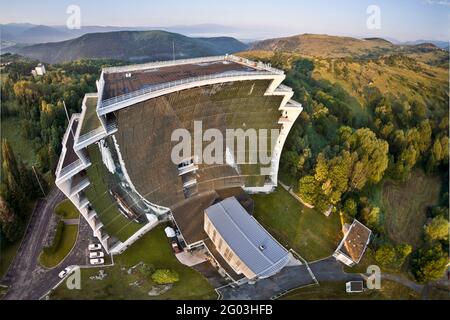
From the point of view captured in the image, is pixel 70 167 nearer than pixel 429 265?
Yes

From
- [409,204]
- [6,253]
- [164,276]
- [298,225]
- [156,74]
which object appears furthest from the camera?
[409,204]

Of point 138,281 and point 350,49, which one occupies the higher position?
point 350,49

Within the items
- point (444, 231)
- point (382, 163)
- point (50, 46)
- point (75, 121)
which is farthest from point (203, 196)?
point (50, 46)

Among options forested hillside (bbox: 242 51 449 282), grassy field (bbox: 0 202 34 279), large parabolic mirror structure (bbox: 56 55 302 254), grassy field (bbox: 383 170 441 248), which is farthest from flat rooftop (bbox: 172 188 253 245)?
grassy field (bbox: 383 170 441 248)

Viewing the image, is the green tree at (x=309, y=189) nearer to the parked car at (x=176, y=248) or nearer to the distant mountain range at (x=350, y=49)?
the parked car at (x=176, y=248)

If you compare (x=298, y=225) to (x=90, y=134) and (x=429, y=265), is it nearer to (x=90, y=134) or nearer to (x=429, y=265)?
(x=429, y=265)

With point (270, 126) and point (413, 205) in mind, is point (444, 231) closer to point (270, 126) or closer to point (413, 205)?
point (413, 205)

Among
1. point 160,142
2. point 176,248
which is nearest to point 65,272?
point 176,248
